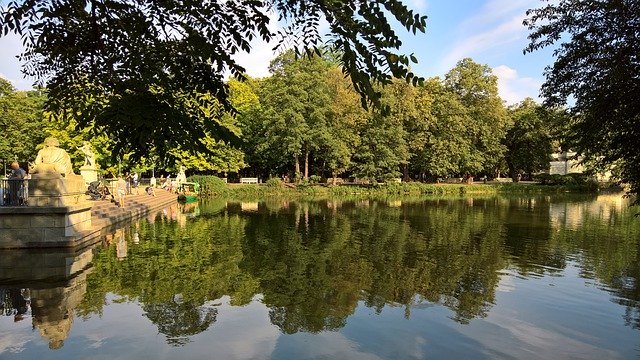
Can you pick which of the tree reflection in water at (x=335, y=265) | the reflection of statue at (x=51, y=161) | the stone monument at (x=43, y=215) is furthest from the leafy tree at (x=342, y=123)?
the stone monument at (x=43, y=215)

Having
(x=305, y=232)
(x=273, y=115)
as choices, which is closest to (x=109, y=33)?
(x=305, y=232)

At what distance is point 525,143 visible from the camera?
5853cm

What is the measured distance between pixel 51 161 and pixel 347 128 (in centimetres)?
3624

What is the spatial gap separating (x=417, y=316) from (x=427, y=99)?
45.6m

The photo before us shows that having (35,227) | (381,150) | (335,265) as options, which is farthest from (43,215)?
(381,150)

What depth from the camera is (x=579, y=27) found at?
8.33 meters

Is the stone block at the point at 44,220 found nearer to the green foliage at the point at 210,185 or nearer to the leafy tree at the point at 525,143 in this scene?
the green foliage at the point at 210,185

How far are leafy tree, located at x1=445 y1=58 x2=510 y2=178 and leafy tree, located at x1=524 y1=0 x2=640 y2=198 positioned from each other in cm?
4425

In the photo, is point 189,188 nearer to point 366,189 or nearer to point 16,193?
point 366,189

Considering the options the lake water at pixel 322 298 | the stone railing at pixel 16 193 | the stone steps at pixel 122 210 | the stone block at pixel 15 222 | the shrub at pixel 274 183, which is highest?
the stone railing at pixel 16 193

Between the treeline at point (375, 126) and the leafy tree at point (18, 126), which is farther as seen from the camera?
the treeline at point (375, 126)

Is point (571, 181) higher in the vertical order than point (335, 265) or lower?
higher

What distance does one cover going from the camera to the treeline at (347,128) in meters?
44.1

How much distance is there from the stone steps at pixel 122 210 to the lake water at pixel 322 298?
1956 millimetres
